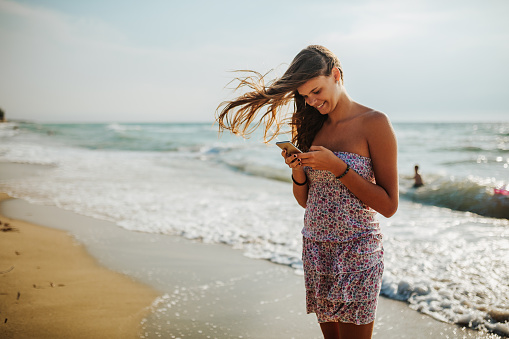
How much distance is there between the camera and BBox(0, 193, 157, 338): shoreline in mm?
3442

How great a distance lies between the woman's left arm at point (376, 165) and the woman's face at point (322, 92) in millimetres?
291

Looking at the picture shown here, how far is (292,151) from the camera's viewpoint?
2340 millimetres

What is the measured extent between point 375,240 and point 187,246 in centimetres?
403

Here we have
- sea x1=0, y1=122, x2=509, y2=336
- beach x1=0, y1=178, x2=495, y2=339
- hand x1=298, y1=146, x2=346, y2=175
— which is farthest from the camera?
sea x1=0, y1=122, x2=509, y2=336

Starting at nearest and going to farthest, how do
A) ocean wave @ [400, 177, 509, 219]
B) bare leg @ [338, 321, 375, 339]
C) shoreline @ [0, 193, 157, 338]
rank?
bare leg @ [338, 321, 375, 339] < shoreline @ [0, 193, 157, 338] < ocean wave @ [400, 177, 509, 219]

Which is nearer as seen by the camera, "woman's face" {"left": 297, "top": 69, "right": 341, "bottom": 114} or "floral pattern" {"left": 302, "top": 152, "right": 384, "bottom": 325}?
"floral pattern" {"left": 302, "top": 152, "right": 384, "bottom": 325}

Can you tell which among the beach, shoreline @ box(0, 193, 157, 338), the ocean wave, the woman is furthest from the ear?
the ocean wave

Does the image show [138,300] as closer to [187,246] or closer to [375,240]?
[187,246]

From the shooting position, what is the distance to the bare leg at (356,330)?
2.28 metres

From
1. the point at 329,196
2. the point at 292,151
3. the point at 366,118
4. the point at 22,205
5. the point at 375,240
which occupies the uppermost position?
the point at 366,118

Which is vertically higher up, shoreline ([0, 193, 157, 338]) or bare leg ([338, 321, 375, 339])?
bare leg ([338, 321, 375, 339])

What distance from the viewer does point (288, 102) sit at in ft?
9.09

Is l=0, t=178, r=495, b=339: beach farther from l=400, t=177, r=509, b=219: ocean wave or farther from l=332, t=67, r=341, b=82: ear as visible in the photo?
l=400, t=177, r=509, b=219: ocean wave

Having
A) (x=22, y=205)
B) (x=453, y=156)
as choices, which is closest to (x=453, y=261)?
(x=22, y=205)
